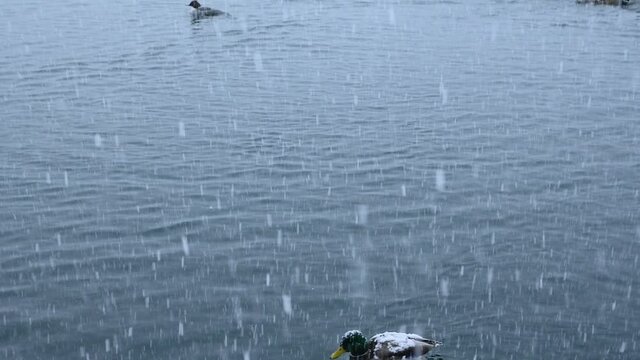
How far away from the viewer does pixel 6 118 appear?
87.2ft

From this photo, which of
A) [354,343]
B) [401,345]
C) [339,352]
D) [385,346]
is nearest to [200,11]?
[339,352]

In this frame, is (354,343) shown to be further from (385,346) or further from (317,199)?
(317,199)

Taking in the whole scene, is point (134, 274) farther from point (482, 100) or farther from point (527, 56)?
point (527, 56)

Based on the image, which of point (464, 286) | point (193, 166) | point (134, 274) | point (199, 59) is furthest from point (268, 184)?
point (199, 59)

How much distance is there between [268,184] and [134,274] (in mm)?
5471

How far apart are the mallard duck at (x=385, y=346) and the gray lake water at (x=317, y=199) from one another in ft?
4.43

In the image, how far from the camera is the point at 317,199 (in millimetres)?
19375

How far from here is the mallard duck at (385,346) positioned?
11352 mm

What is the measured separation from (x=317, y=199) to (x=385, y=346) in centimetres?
821

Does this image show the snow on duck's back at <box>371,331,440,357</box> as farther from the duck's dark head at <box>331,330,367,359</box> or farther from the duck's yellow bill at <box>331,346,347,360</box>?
the duck's yellow bill at <box>331,346,347,360</box>

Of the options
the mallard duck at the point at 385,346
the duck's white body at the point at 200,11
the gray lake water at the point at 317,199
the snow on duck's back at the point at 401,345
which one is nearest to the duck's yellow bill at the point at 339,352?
the mallard duck at the point at 385,346

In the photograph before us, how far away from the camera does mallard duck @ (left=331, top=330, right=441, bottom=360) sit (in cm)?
1135

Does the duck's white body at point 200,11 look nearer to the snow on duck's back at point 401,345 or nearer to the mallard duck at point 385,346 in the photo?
the mallard duck at point 385,346

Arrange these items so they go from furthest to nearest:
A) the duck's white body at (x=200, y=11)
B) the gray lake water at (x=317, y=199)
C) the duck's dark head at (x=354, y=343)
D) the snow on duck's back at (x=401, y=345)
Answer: the duck's white body at (x=200, y=11) < the gray lake water at (x=317, y=199) < the duck's dark head at (x=354, y=343) < the snow on duck's back at (x=401, y=345)
